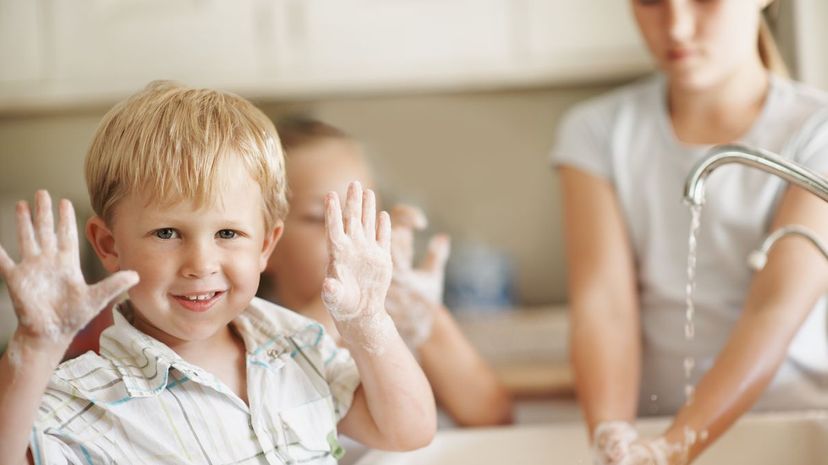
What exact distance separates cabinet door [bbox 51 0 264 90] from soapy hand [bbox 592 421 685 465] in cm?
131

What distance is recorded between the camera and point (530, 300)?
87.8 inches

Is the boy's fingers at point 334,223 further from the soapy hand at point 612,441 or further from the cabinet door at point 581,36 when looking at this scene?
the cabinet door at point 581,36

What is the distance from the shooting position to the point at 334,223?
1.87 feet

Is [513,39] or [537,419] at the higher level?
[513,39]

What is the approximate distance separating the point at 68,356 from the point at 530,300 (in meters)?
1.72

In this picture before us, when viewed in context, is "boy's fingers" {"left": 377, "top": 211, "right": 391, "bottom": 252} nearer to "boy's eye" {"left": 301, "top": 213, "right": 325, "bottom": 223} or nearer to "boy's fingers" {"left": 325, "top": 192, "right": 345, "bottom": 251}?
"boy's fingers" {"left": 325, "top": 192, "right": 345, "bottom": 251}

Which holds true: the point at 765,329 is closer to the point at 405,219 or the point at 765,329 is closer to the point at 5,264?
the point at 405,219

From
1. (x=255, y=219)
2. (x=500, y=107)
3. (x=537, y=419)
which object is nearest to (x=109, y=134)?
(x=255, y=219)

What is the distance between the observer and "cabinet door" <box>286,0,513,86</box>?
1.93m

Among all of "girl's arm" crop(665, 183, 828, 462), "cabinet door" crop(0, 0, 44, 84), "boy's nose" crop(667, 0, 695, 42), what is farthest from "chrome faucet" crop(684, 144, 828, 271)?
"cabinet door" crop(0, 0, 44, 84)

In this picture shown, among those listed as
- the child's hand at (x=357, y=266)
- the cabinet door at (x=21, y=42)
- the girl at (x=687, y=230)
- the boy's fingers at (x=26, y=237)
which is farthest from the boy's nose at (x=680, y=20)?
the cabinet door at (x=21, y=42)

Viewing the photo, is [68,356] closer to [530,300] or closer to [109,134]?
[109,134]

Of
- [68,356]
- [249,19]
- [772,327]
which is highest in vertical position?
[249,19]

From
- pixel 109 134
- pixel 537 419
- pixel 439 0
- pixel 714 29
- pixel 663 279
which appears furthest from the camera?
pixel 439 0
